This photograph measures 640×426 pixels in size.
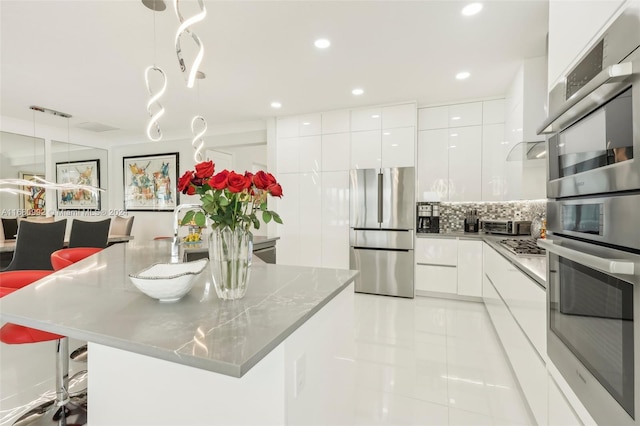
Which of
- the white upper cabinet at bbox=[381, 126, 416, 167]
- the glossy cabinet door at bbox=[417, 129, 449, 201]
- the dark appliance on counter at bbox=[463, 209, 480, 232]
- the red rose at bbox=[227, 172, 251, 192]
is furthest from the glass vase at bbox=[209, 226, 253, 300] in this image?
the dark appliance on counter at bbox=[463, 209, 480, 232]

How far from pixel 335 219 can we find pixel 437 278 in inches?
67.3

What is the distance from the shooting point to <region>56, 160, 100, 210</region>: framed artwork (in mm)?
6480

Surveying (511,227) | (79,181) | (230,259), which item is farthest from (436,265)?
(79,181)

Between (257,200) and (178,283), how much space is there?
1.39 feet

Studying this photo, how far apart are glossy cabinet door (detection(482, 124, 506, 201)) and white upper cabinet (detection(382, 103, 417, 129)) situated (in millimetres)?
1000

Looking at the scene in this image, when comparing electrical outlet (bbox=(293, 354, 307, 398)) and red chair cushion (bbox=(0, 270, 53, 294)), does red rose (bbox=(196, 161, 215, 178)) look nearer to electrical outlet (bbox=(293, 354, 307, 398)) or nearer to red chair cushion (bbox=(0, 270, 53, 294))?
electrical outlet (bbox=(293, 354, 307, 398))

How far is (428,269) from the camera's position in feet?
14.2

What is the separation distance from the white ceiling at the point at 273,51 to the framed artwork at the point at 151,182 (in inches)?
76.7

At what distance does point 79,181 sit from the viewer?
677cm

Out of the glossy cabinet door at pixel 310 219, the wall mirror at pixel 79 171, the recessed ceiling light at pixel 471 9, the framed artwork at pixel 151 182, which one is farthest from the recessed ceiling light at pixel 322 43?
the wall mirror at pixel 79 171

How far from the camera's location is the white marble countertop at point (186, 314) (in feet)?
2.59

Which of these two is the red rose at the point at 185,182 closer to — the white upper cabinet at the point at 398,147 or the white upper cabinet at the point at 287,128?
the white upper cabinet at the point at 398,147

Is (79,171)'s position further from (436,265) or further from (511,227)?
(511,227)

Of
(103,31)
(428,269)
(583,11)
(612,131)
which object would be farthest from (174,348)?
(428,269)
